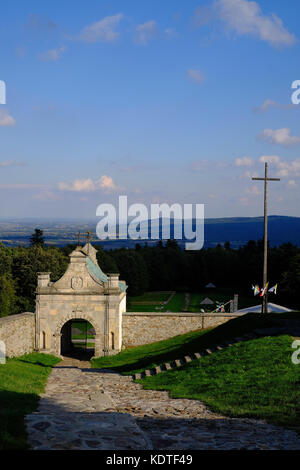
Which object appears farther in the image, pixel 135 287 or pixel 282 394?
pixel 135 287

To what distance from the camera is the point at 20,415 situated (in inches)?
421

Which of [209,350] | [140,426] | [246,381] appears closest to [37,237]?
[209,350]

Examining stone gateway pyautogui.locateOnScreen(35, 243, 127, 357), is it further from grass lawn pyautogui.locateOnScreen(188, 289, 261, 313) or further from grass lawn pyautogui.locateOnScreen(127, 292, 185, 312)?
grass lawn pyautogui.locateOnScreen(127, 292, 185, 312)

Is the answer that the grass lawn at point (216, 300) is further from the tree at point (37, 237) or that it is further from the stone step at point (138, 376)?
the stone step at point (138, 376)

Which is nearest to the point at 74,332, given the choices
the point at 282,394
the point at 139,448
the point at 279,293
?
the point at 279,293

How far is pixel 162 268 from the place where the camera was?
105m

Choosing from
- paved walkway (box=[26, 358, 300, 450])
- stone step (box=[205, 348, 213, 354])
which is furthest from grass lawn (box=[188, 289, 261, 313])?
paved walkway (box=[26, 358, 300, 450])

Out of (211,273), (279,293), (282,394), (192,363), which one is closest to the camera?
(282,394)

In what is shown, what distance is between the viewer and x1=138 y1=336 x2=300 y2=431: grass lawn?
47.1 feet

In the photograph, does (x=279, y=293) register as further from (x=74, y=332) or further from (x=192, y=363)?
(x=192, y=363)

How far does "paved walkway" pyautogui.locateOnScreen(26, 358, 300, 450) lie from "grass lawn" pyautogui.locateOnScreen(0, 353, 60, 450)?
0.25 m
